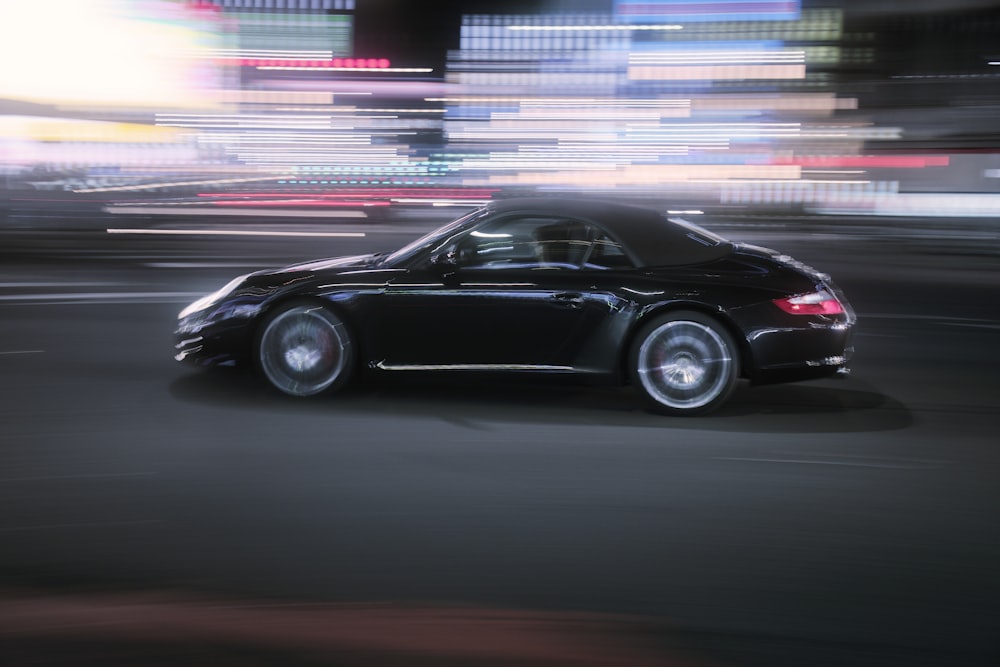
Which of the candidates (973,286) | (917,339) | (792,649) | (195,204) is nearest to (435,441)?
(792,649)

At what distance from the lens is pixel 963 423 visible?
6.64 m

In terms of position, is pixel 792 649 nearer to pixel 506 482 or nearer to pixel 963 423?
pixel 506 482

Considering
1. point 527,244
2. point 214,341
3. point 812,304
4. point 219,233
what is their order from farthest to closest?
point 219,233, point 214,341, point 527,244, point 812,304

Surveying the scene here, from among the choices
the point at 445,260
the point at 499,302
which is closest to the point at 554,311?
the point at 499,302

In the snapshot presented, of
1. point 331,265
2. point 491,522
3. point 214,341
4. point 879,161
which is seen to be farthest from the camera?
point 879,161

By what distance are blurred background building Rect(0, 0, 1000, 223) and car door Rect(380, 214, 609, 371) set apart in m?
30.2

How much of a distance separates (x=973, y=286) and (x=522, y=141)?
127 metres

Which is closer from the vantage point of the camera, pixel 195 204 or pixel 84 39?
pixel 195 204

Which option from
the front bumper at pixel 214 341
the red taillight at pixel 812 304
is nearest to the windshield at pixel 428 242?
the front bumper at pixel 214 341

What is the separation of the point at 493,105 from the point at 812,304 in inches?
6106

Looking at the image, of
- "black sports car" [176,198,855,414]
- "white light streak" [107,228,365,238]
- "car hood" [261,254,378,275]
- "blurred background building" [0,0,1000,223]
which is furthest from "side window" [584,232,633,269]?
"blurred background building" [0,0,1000,223]

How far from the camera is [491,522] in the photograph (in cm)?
473

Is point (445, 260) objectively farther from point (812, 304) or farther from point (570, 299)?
point (812, 304)

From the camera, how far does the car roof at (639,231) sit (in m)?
6.91
